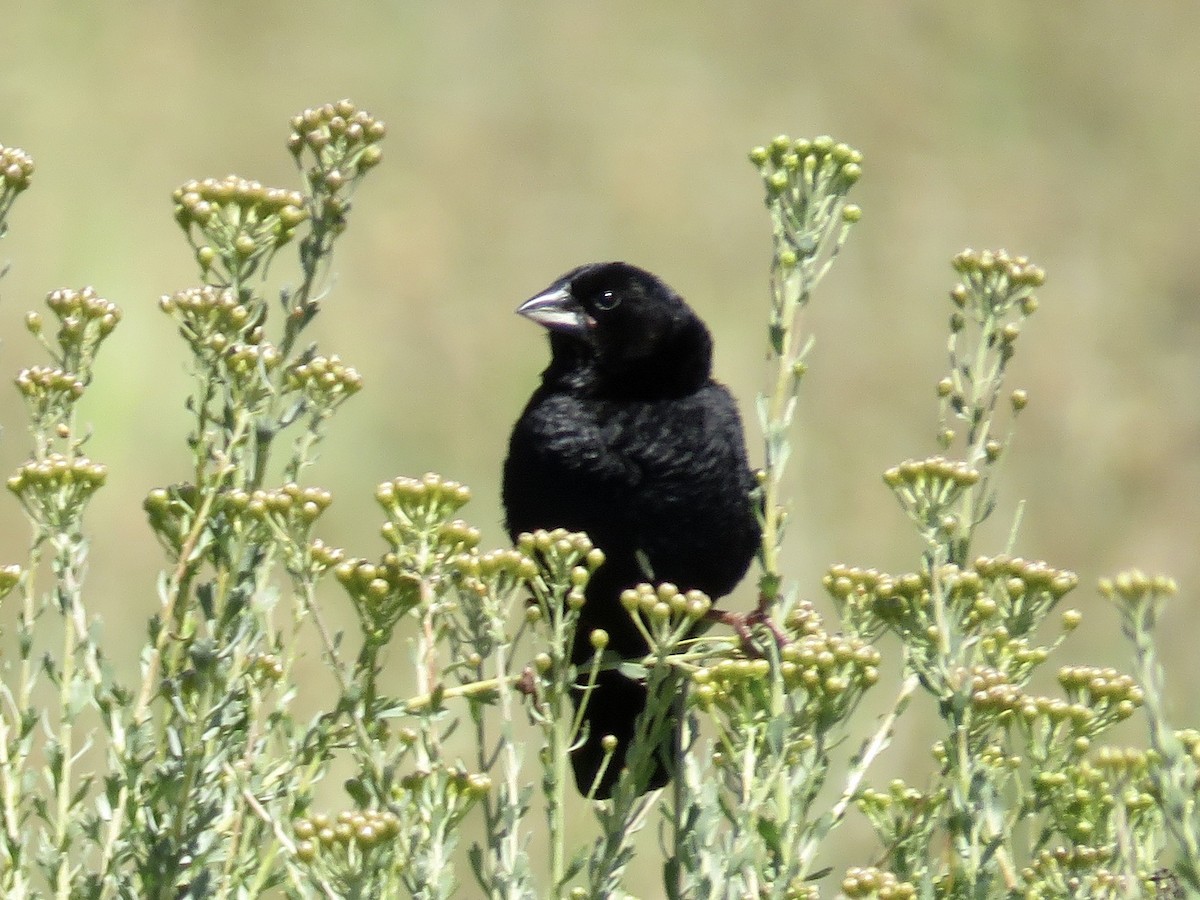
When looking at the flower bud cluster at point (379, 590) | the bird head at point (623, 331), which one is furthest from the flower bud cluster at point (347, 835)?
the bird head at point (623, 331)

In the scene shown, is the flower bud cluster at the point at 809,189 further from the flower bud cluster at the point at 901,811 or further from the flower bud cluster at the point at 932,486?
the flower bud cluster at the point at 901,811

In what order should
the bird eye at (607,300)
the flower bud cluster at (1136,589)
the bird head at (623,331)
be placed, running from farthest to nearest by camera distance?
1. the bird eye at (607,300)
2. the bird head at (623,331)
3. the flower bud cluster at (1136,589)

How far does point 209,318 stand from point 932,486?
0.79 meters

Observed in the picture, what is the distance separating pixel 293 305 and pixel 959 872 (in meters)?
A: 0.93

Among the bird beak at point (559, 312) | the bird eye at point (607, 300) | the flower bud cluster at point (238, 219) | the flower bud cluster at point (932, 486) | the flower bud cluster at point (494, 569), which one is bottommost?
the flower bud cluster at point (494, 569)

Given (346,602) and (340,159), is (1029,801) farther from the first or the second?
(346,602)

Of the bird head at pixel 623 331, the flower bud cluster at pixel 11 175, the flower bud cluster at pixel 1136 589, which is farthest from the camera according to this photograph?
the bird head at pixel 623 331

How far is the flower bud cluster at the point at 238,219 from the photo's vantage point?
5.41 ft

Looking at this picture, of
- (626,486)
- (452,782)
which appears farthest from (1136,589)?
(626,486)

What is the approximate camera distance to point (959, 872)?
158cm

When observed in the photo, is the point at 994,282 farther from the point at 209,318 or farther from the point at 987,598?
the point at 209,318

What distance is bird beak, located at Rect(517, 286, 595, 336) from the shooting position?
3455 millimetres

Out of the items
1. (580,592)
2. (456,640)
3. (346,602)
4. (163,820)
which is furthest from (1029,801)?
(346,602)

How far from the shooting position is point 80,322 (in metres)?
1.81
